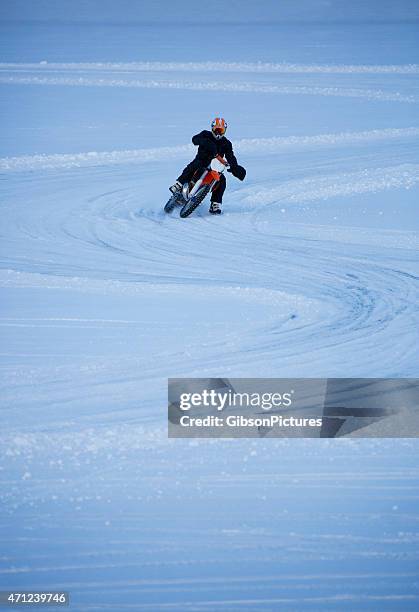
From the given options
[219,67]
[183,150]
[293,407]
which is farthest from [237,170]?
[219,67]

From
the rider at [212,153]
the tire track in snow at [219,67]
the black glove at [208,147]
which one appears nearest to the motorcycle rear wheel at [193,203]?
the rider at [212,153]

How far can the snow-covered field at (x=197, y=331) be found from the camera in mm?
3215

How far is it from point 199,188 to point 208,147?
0.91 feet

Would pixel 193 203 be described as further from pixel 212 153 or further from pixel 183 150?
pixel 183 150

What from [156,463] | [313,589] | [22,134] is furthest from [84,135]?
[313,589]

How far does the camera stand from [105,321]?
15.8 ft

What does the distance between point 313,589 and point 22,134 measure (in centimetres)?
633

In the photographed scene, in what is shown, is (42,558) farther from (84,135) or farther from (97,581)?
(84,135)

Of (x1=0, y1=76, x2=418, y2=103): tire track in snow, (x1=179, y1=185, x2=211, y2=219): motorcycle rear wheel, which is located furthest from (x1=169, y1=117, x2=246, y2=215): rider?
(x1=0, y1=76, x2=418, y2=103): tire track in snow

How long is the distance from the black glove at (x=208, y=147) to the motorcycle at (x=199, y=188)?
5cm

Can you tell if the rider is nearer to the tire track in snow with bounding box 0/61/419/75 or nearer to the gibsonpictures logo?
the gibsonpictures logo

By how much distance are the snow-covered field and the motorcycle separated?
18 centimetres

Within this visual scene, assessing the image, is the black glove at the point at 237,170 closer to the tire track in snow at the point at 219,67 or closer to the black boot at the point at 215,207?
the black boot at the point at 215,207

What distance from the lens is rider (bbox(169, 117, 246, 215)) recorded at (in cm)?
652
